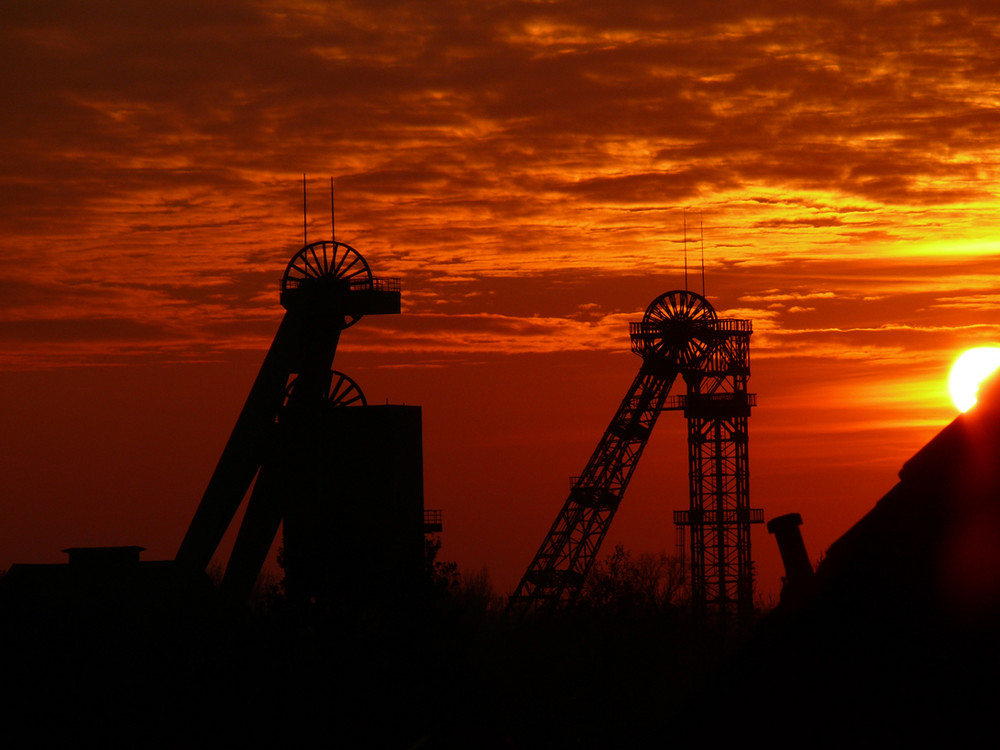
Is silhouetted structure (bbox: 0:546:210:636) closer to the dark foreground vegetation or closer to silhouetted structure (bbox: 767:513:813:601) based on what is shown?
the dark foreground vegetation

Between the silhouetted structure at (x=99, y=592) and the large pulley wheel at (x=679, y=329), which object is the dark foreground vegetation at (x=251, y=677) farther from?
the large pulley wheel at (x=679, y=329)

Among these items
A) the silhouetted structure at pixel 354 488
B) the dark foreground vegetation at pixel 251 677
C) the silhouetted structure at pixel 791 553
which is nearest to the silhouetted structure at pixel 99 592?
the dark foreground vegetation at pixel 251 677

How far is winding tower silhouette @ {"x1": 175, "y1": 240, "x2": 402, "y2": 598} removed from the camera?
197 feet

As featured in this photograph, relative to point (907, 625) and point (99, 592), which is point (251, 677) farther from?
point (907, 625)

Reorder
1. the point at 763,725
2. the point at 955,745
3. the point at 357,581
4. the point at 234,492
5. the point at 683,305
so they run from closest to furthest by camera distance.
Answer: the point at 955,745
the point at 763,725
the point at 357,581
the point at 234,492
the point at 683,305

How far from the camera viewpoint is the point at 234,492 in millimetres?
61344

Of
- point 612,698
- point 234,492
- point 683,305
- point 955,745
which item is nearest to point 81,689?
point 612,698

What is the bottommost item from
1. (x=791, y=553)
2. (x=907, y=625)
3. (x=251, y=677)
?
(x=251, y=677)

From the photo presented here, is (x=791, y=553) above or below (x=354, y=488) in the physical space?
above

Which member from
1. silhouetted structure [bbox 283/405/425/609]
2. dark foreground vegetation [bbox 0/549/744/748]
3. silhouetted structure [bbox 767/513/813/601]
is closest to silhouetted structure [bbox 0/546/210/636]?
dark foreground vegetation [bbox 0/549/744/748]

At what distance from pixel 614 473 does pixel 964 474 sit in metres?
57.5

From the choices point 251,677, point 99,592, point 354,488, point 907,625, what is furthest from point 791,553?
point 354,488

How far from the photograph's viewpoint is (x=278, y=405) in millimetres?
61000

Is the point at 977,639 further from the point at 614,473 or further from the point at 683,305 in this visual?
the point at 683,305
